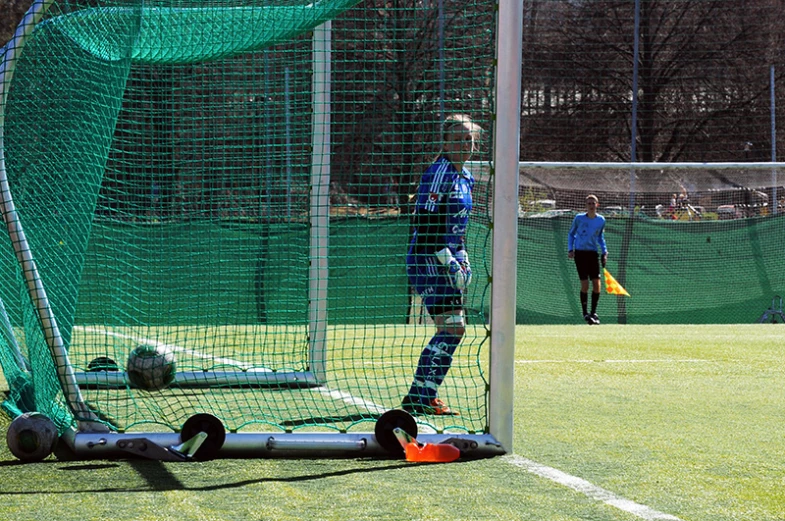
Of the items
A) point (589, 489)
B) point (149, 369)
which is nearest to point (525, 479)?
point (589, 489)

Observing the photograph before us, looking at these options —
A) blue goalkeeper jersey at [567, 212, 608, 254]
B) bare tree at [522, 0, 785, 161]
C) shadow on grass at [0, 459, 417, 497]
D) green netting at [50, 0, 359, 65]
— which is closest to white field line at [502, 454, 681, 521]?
shadow on grass at [0, 459, 417, 497]

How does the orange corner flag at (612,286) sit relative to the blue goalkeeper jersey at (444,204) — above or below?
below

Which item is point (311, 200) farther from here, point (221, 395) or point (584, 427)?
point (584, 427)

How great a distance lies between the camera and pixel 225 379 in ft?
23.3

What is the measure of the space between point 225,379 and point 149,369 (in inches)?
30.8

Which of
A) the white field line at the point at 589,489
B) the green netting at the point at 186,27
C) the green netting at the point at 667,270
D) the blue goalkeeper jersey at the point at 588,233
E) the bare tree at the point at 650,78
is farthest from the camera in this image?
the bare tree at the point at 650,78

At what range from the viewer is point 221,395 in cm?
673

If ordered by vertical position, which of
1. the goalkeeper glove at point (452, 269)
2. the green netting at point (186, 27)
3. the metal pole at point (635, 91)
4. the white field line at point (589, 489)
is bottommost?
the white field line at point (589, 489)

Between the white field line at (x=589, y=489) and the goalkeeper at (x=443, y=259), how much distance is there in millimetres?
1124

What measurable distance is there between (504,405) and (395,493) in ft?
3.35

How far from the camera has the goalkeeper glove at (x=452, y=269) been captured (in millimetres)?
5711

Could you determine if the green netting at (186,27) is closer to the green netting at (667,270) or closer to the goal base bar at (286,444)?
the goal base bar at (286,444)

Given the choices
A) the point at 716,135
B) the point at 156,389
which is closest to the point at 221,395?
the point at 156,389

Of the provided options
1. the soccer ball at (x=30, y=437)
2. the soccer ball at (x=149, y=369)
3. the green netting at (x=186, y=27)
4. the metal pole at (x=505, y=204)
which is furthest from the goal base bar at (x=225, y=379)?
the metal pole at (x=505, y=204)
